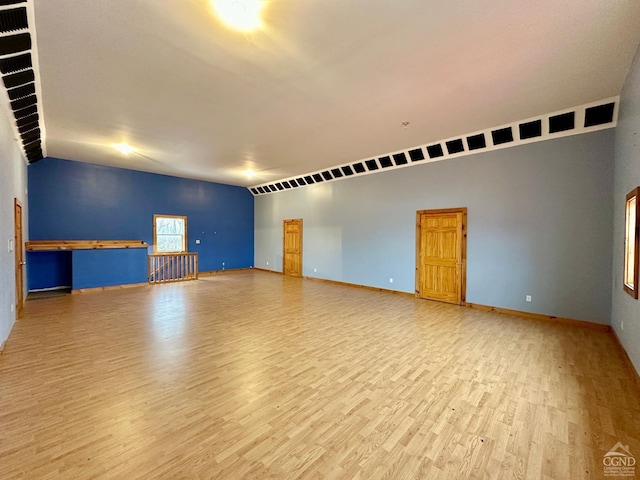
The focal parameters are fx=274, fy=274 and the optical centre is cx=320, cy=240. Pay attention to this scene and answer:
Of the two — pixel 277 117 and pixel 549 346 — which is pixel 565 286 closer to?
pixel 549 346

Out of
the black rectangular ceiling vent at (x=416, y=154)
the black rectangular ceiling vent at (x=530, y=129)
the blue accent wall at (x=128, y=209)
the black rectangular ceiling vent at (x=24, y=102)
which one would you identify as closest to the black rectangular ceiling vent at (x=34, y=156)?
the blue accent wall at (x=128, y=209)

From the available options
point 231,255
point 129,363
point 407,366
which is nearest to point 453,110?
point 407,366

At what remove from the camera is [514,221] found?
5211mm

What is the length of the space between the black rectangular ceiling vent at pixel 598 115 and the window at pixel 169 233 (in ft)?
34.9

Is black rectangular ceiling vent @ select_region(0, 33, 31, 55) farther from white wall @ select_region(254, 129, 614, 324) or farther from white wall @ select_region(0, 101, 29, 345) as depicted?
white wall @ select_region(254, 129, 614, 324)

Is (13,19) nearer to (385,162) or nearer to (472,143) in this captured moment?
(385,162)

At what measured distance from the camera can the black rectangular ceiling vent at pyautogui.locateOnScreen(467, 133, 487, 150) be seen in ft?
17.7

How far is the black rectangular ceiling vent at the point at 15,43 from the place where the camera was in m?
2.68

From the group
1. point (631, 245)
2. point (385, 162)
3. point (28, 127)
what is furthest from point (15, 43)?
point (631, 245)

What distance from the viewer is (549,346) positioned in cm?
376

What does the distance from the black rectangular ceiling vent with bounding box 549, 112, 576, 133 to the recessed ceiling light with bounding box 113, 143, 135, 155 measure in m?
8.28

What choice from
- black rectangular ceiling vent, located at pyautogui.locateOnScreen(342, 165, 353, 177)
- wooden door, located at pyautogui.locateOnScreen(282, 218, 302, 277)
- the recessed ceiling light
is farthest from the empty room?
wooden door, located at pyautogui.locateOnScreen(282, 218, 302, 277)

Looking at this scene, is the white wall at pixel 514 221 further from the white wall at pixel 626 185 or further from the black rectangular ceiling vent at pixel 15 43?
the black rectangular ceiling vent at pixel 15 43

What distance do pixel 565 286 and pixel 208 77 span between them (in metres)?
6.36
